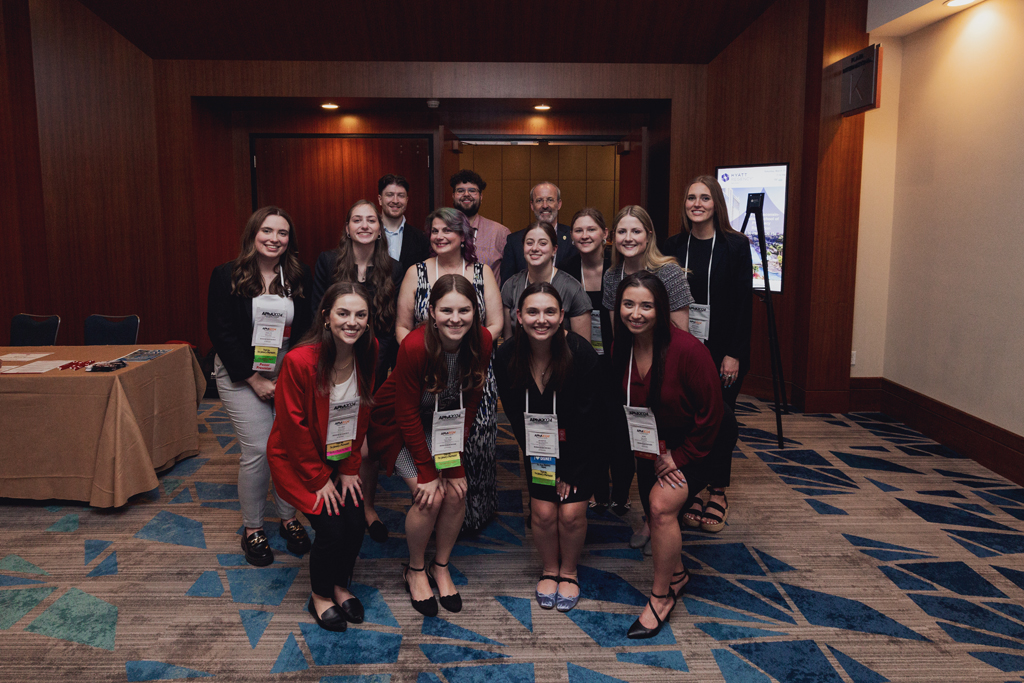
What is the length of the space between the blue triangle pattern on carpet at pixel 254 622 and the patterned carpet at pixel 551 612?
0.01m

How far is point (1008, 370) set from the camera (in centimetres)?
384

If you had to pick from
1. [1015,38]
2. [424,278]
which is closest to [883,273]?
[1015,38]

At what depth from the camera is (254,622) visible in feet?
7.80

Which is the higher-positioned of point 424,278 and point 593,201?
point 593,201

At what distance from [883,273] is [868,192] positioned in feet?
2.14

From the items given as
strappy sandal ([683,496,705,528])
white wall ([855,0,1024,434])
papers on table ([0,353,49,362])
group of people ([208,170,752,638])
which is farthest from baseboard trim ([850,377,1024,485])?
papers on table ([0,353,49,362])

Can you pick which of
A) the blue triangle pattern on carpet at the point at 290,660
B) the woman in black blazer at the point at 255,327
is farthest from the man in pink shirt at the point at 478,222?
the blue triangle pattern on carpet at the point at 290,660

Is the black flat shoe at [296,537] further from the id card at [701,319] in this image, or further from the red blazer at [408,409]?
the id card at [701,319]

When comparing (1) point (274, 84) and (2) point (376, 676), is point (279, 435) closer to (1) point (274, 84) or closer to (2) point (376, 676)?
(2) point (376, 676)

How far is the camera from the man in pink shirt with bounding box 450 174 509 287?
3.86m

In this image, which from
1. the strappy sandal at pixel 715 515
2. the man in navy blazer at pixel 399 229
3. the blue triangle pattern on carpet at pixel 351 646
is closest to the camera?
the blue triangle pattern on carpet at pixel 351 646

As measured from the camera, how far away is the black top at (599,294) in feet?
9.91

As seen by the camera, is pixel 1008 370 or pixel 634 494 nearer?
pixel 634 494

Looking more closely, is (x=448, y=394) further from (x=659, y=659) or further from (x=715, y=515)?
(x=715, y=515)
